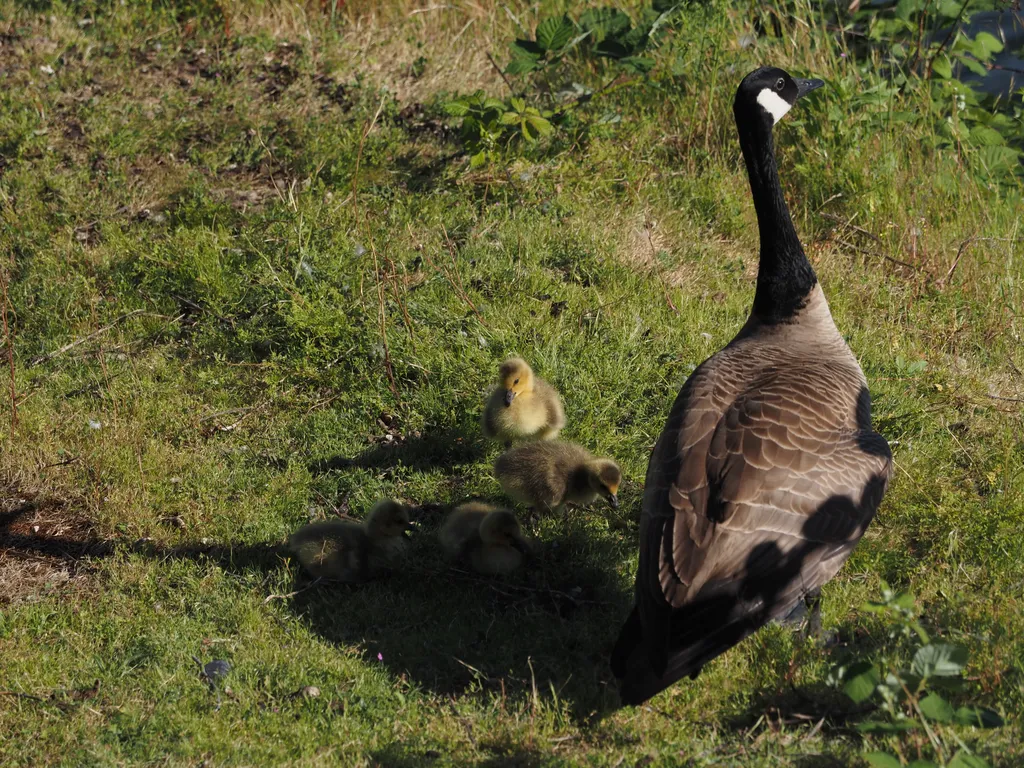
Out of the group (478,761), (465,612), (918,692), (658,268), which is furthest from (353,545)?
(658,268)

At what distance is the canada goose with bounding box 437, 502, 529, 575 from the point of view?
470 cm

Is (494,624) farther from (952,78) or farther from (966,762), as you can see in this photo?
(952,78)

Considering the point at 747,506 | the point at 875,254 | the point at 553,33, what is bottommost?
the point at 875,254

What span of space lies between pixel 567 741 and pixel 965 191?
5.79m

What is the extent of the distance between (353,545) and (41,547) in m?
1.64

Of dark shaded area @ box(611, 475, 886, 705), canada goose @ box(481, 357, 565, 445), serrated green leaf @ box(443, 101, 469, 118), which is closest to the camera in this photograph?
dark shaded area @ box(611, 475, 886, 705)

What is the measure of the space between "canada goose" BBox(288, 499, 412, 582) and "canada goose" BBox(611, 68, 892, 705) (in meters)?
1.30

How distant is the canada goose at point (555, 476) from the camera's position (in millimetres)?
4897

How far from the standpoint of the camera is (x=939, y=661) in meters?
3.23

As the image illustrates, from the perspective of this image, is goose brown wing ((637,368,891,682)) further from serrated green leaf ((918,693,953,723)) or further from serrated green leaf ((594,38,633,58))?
serrated green leaf ((594,38,633,58))

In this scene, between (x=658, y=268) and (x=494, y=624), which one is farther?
(x=658, y=268)

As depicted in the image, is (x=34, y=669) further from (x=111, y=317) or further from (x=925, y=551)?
(x=925, y=551)

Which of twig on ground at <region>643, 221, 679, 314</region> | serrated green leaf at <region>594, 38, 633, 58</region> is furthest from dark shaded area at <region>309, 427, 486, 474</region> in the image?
serrated green leaf at <region>594, 38, 633, 58</region>

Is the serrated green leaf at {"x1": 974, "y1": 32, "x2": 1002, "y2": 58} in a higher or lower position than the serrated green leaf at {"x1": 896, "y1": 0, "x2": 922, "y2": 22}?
lower
